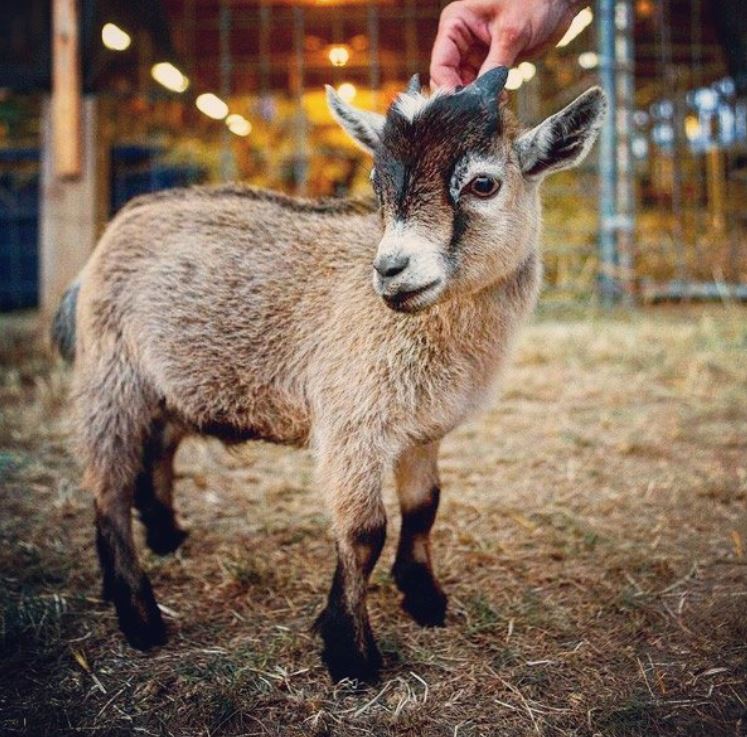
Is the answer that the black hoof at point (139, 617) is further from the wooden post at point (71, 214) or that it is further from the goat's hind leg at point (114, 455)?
the wooden post at point (71, 214)

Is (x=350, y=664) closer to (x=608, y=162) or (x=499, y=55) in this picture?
(x=499, y=55)

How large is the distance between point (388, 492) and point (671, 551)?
4.50ft

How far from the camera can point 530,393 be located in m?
5.54

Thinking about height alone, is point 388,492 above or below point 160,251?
below

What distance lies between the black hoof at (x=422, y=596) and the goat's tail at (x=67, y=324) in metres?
1.81

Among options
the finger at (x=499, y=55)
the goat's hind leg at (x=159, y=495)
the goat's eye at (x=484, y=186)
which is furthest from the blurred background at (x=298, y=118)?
the goat's hind leg at (x=159, y=495)

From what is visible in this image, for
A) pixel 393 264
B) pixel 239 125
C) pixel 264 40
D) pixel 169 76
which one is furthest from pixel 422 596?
pixel 239 125

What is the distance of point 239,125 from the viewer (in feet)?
37.1

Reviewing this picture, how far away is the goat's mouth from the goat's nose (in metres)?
0.06

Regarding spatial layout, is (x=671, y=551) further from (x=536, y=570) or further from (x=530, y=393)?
(x=530, y=393)

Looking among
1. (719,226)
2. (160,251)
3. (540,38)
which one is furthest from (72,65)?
(719,226)

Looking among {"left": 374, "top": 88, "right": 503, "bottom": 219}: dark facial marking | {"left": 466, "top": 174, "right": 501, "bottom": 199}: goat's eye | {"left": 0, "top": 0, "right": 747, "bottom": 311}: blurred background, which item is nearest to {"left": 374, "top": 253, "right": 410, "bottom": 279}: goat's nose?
{"left": 374, "top": 88, "right": 503, "bottom": 219}: dark facial marking

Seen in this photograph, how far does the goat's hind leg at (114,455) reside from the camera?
9.79 feet

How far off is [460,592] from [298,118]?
22.1 feet
